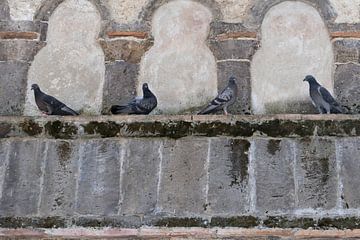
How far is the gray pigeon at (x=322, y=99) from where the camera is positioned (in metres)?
7.53

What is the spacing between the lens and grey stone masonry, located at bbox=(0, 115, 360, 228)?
7.09 m

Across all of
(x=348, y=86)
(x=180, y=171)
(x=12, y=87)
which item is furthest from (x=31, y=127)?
(x=348, y=86)

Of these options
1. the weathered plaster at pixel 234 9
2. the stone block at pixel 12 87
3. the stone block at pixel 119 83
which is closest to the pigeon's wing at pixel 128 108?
the stone block at pixel 119 83

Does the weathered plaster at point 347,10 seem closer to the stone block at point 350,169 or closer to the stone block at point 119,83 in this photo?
the stone block at point 350,169

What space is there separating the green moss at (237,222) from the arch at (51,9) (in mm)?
2487

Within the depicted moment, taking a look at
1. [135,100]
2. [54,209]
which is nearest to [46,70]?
[135,100]

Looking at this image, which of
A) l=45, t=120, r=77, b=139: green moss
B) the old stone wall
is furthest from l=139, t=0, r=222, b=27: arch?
l=45, t=120, r=77, b=139: green moss

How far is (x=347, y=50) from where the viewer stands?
26.4 ft

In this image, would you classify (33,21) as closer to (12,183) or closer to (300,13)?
(12,183)

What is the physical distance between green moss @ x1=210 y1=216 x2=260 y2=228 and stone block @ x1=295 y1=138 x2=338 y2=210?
1.33 feet

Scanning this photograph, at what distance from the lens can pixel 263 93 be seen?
312 inches

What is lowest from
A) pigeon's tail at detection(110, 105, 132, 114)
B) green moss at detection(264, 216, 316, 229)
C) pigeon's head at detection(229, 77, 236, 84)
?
green moss at detection(264, 216, 316, 229)

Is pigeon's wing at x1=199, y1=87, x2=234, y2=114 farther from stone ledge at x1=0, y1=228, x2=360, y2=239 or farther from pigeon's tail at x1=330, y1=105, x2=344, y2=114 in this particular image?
stone ledge at x1=0, y1=228, x2=360, y2=239

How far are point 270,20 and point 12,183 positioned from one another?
9.78ft
